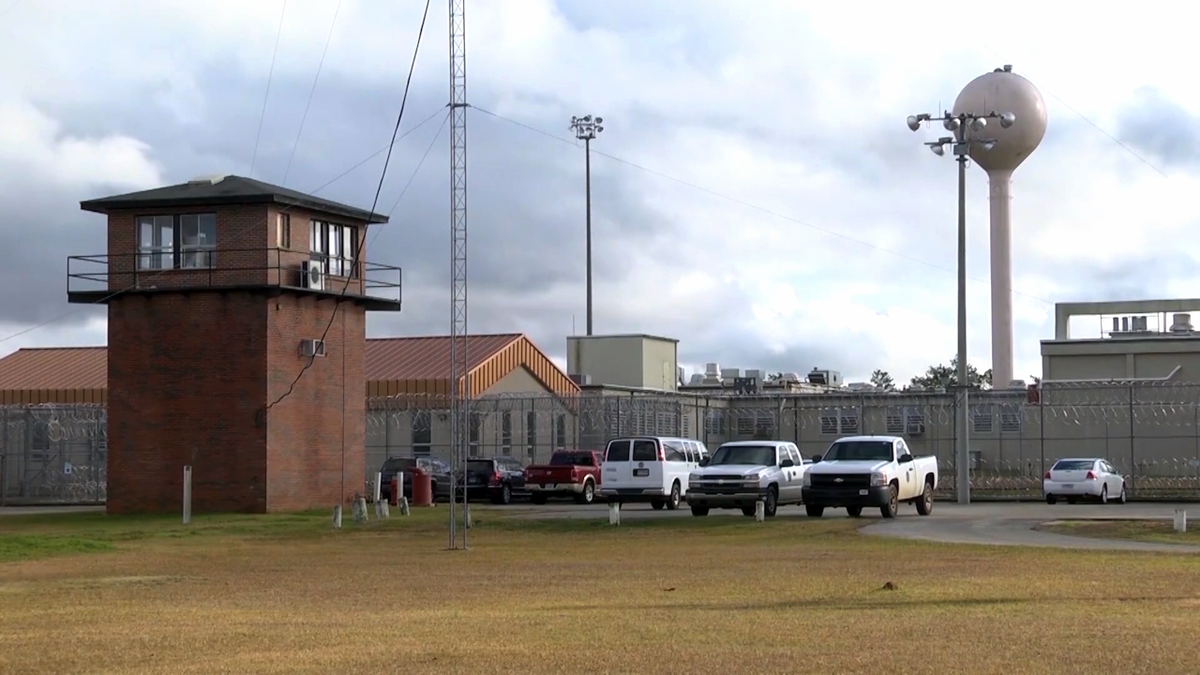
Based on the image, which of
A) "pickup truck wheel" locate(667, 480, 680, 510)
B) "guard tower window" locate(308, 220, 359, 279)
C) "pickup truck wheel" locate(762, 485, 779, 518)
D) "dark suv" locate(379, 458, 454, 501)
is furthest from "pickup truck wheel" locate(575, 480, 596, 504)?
"pickup truck wheel" locate(762, 485, 779, 518)

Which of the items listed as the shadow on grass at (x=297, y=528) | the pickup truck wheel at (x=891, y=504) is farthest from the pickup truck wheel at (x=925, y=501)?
the shadow on grass at (x=297, y=528)

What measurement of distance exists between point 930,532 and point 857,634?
1622 cm

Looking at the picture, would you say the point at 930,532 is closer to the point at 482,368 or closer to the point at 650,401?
the point at 650,401

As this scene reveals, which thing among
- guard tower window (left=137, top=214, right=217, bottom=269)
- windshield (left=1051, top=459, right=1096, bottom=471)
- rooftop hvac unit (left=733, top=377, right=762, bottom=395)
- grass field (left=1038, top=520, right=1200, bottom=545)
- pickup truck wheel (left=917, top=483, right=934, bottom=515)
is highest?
guard tower window (left=137, top=214, right=217, bottom=269)

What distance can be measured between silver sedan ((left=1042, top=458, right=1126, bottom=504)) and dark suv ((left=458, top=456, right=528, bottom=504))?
50.9ft

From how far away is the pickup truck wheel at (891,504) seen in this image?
3384cm

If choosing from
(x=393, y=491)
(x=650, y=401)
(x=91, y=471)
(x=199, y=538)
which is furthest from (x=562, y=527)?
(x=91, y=471)

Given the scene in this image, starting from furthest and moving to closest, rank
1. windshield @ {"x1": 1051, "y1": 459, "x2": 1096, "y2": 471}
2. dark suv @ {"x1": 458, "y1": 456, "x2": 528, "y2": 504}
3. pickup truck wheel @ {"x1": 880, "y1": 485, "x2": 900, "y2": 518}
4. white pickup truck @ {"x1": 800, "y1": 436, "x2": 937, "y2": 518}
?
dark suv @ {"x1": 458, "y1": 456, "x2": 528, "y2": 504}, windshield @ {"x1": 1051, "y1": 459, "x2": 1096, "y2": 471}, pickup truck wheel @ {"x1": 880, "y1": 485, "x2": 900, "y2": 518}, white pickup truck @ {"x1": 800, "y1": 436, "x2": 937, "y2": 518}

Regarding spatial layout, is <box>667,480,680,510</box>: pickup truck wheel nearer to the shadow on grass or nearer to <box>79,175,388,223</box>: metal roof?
the shadow on grass

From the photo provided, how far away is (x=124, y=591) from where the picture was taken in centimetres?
1989

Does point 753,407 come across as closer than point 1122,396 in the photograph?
Yes

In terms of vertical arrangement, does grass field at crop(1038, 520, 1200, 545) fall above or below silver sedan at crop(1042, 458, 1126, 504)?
below

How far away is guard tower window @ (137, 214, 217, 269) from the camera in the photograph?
135 ft

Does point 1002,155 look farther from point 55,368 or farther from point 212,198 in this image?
point 55,368
